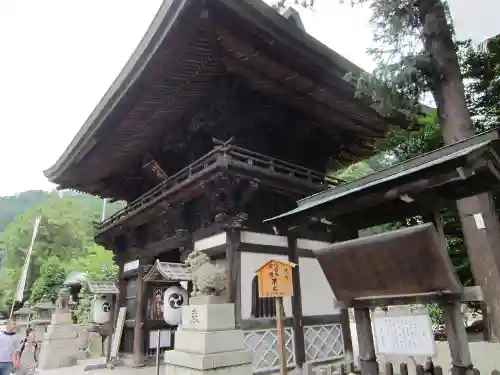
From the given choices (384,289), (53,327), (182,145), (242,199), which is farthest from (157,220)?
(384,289)

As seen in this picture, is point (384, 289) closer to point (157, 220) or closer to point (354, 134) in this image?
point (354, 134)

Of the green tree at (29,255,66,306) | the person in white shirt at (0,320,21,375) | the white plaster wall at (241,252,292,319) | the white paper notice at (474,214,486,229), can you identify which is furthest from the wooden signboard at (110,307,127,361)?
the green tree at (29,255,66,306)

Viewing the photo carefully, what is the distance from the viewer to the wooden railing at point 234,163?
6.48m

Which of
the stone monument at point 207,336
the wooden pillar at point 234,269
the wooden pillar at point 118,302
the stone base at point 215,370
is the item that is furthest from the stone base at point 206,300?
the wooden pillar at point 118,302

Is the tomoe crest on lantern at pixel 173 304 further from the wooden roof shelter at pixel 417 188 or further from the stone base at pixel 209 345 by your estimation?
the wooden roof shelter at pixel 417 188

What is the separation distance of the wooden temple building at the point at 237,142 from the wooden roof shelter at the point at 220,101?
0.03 metres

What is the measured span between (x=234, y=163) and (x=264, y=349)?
3.62 m

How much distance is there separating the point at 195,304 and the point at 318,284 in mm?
3729

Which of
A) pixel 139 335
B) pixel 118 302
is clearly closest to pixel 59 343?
pixel 118 302

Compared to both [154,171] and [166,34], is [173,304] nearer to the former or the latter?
[154,171]

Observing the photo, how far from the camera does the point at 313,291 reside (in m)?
7.88

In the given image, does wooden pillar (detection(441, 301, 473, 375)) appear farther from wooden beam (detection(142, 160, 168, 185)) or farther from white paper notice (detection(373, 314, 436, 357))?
wooden beam (detection(142, 160, 168, 185))

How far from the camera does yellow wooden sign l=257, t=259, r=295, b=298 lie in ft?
15.8

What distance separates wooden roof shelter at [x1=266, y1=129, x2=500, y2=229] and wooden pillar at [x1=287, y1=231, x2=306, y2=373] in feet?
12.2
